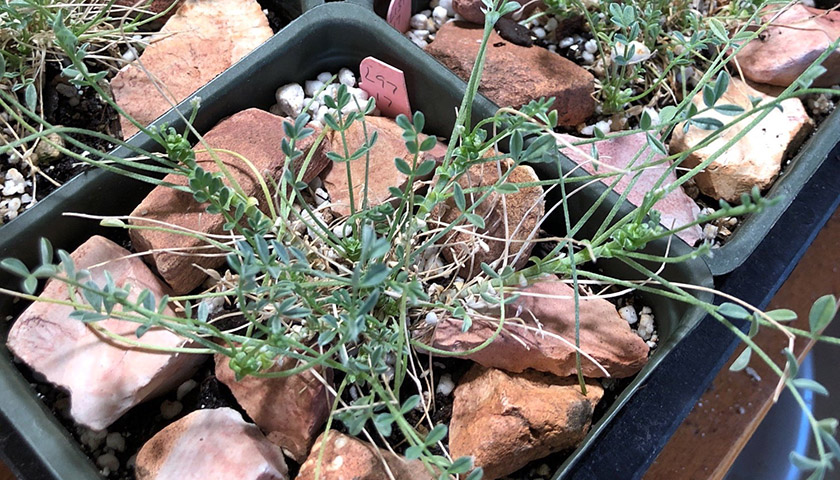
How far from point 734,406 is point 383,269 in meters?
0.71

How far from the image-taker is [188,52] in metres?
0.87

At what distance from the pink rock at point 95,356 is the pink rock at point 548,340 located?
271 mm

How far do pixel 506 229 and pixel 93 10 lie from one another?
2.12 feet

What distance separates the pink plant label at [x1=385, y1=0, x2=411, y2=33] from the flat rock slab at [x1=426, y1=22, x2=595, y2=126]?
0.06 m

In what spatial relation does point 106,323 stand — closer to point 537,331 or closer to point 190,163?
point 190,163

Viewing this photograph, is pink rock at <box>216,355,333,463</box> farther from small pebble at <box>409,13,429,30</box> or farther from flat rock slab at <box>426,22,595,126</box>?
small pebble at <box>409,13,429,30</box>

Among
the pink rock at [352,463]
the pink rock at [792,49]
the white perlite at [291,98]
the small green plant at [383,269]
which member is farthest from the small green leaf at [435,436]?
the pink rock at [792,49]

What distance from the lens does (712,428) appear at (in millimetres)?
923

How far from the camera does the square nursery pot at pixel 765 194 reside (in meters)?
0.70

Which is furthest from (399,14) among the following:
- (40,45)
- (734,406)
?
(734,406)

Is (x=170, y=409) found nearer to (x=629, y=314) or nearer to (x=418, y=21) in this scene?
(x=629, y=314)

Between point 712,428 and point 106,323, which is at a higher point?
point 106,323

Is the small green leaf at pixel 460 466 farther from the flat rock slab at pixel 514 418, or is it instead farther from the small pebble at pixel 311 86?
the small pebble at pixel 311 86

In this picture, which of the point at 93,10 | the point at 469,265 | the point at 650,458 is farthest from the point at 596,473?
the point at 93,10
